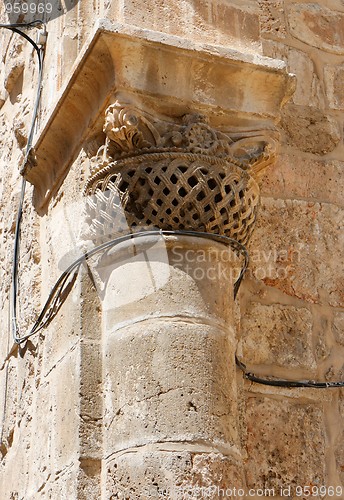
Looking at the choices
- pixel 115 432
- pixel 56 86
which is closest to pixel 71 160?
pixel 56 86

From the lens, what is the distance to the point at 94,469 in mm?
2791

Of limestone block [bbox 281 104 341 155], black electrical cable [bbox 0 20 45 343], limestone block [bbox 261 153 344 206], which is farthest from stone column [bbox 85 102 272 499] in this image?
black electrical cable [bbox 0 20 45 343]

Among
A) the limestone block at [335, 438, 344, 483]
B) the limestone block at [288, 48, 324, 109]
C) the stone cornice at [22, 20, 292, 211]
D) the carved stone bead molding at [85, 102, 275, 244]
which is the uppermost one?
the limestone block at [288, 48, 324, 109]

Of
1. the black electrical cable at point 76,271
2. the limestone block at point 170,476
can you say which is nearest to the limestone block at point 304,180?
the black electrical cable at point 76,271

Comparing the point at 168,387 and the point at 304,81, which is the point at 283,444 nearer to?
the point at 168,387

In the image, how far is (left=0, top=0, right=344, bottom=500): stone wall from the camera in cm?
301

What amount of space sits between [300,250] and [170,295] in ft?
2.75

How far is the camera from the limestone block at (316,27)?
4047mm

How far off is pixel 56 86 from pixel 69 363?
3.65ft

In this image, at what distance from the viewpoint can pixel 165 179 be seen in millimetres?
2959

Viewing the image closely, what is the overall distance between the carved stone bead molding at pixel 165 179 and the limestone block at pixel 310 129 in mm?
708

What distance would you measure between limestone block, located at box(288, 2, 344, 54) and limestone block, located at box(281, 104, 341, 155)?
0.33 meters

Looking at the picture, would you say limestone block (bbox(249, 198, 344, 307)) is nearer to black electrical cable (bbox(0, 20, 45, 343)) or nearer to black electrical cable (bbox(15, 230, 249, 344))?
black electrical cable (bbox(15, 230, 249, 344))

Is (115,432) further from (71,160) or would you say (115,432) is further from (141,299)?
(71,160)
